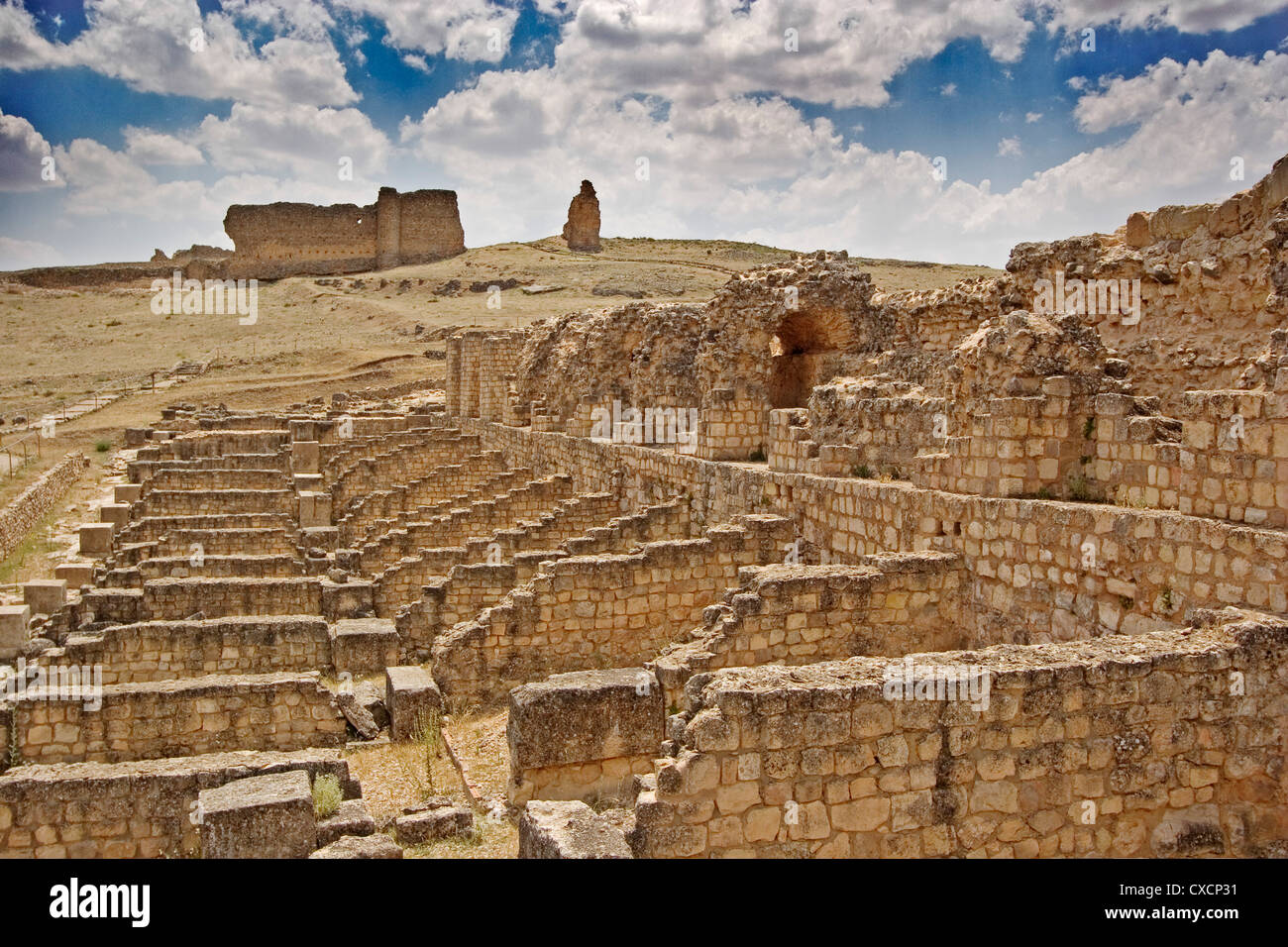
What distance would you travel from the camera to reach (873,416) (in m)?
9.54

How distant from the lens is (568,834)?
177 inches

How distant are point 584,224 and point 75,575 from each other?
58.2m

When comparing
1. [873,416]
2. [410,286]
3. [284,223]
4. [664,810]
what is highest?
[284,223]

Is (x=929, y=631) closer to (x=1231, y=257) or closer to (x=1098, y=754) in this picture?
(x=1098, y=754)

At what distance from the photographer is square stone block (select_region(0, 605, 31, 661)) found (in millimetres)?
11242

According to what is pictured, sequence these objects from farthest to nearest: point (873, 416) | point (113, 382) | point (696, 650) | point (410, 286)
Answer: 1. point (410, 286)
2. point (113, 382)
3. point (873, 416)
4. point (696, 650)

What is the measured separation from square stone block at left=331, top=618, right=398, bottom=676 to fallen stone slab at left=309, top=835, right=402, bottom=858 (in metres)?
5.32

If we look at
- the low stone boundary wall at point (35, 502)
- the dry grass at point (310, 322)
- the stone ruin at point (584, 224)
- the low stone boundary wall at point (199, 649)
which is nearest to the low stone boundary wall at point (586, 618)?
the low stone boundary wall at point (199, 649)

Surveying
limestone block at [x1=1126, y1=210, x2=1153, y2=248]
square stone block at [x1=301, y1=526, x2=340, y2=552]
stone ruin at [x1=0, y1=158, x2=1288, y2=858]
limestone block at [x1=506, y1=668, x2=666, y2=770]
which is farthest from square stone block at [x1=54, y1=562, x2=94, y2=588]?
limestone block at [x1=1126, y1=210, x2=1153, y2=248]

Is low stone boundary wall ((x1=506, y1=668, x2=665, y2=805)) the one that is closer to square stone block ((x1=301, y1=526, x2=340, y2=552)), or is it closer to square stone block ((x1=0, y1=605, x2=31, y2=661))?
square stone block ((x1=0, y1=605, x2=31, y2=661))

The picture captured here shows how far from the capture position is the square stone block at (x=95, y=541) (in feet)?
54.8
